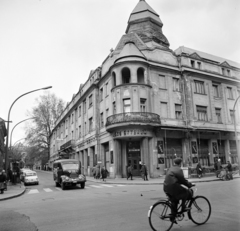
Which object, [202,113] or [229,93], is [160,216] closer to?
[202,113]

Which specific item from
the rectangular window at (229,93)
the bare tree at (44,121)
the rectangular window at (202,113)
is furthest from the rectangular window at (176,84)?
the bare tree at (44,121)

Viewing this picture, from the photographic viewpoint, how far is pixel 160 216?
17.5 feet

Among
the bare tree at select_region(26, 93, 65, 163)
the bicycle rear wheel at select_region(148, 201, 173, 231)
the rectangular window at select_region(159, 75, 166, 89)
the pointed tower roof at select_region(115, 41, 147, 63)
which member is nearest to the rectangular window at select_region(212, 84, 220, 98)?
the rectangular window at select_region(159, 75, 166, 89)

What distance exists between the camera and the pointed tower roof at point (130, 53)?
1041 inches

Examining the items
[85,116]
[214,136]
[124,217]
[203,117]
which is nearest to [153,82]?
[203,117]

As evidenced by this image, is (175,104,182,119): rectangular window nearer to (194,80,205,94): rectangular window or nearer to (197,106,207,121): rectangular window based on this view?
(197,106,207,121): rectangular window

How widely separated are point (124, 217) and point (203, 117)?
2503cm

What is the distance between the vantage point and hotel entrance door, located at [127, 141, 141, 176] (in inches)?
1030

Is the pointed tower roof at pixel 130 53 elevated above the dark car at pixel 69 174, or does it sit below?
above

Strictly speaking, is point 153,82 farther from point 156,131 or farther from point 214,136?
point 214,136

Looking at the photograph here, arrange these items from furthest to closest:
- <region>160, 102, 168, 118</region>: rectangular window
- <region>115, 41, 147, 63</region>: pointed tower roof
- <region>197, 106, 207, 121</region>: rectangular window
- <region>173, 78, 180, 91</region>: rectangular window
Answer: <region>197, 106, 207, 121</region>: rectangular window → <region>173, 78, 180, 91</region>: rectangular window → <region>160, 102, 168, 118</region>: rectangular window → <region>115, 41, 147, 63</region>: pointed tower roof

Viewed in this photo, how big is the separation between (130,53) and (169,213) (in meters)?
23.3

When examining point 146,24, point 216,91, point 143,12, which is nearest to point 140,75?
point 146,24

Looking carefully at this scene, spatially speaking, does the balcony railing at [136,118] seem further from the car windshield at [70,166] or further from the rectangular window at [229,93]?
the rectangular window at [229,93]
